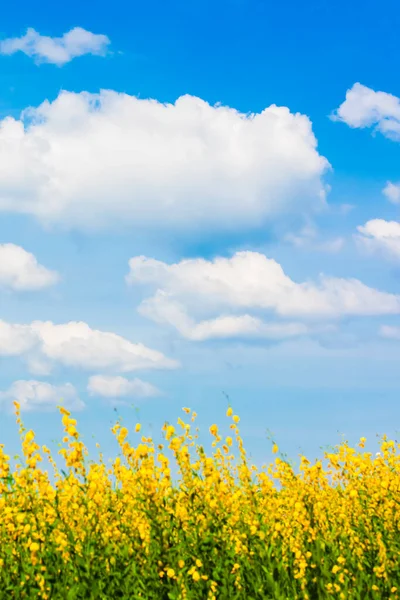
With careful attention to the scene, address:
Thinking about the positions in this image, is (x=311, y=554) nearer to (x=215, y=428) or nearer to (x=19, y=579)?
(x=215, y=428)

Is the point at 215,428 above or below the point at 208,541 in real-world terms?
above

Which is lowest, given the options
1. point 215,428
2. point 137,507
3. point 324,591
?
point 324,591

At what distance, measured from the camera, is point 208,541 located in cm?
691

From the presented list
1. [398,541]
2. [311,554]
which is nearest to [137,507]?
[311,554]

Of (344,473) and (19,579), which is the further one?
(344,473)

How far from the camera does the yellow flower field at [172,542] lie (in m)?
6.56

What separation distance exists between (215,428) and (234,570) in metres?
1.40

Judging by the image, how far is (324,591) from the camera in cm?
682

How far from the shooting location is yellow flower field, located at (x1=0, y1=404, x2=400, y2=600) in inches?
258

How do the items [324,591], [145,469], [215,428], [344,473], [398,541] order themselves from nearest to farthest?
[145,469] → [324,591] → [215,428] → [398,541] → [344,473]

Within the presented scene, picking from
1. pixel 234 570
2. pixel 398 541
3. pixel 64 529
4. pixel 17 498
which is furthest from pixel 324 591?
pixel 17 498

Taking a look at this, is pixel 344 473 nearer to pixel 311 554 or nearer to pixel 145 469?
pixel 311 554

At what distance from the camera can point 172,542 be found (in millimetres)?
6961

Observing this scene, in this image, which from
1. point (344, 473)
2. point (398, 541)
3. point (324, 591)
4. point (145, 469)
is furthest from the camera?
point (344, 473)
